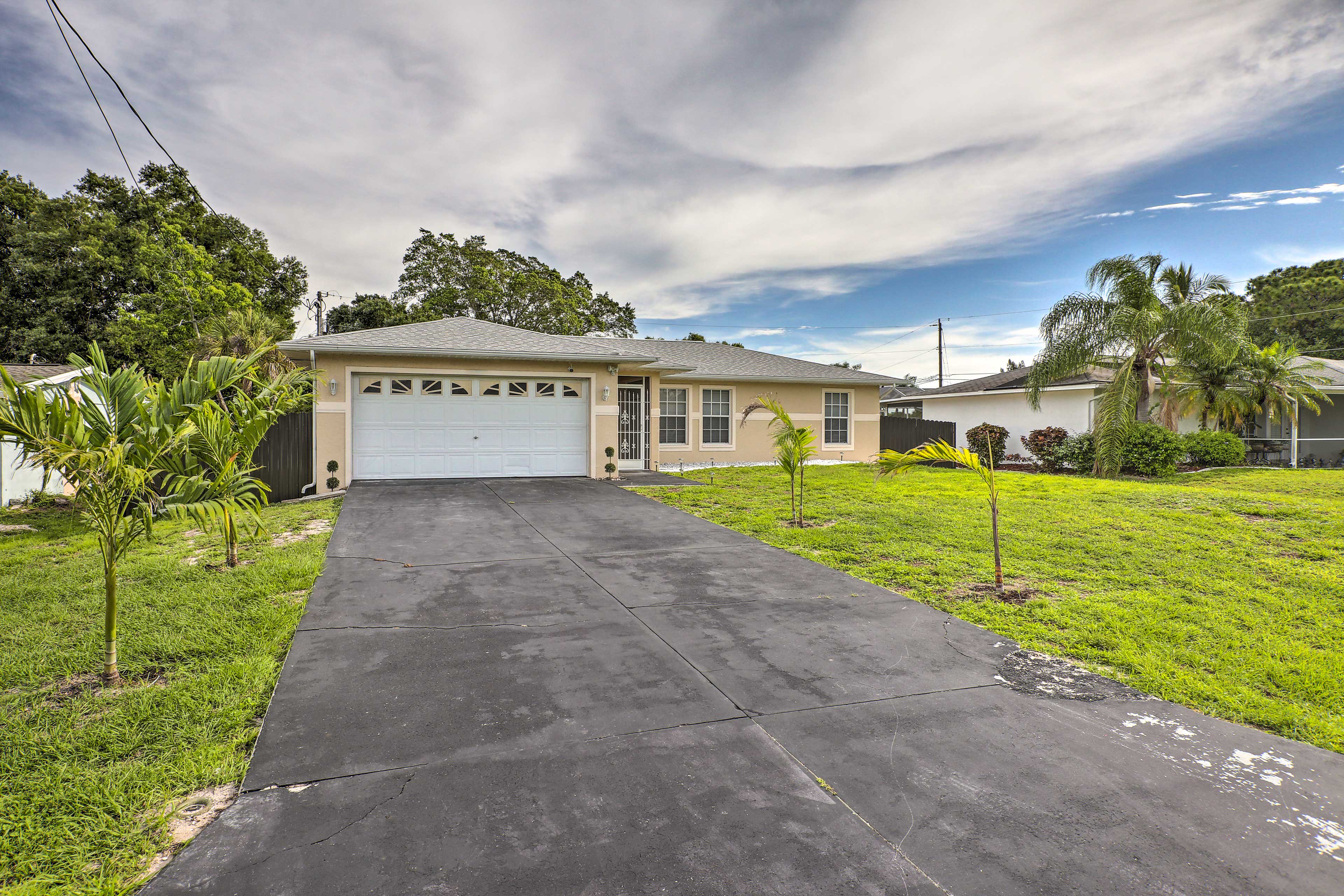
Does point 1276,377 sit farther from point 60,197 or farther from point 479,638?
point 60,197

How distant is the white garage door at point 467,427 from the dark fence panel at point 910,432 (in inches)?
407

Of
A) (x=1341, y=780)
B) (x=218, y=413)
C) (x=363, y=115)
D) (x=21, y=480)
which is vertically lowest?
(x=1341, y=780)

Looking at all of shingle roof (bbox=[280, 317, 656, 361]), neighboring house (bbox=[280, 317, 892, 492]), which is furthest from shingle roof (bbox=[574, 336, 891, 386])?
shingle roof (bbox=[280, 317, 656, 361])

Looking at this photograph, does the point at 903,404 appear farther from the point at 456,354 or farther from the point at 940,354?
the point at 456,354

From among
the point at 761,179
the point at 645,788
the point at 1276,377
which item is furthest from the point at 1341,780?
the point at 1276,377

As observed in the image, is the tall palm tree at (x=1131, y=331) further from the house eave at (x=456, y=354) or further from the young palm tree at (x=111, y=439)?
the young palm tree at (x=111, y=439)

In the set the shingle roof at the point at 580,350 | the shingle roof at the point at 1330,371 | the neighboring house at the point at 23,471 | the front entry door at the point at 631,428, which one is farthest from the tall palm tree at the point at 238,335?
the shingle roof at the point at 1330,371

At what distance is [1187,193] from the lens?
15.4 meters

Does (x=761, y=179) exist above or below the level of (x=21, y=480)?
above

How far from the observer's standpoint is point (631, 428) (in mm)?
16500

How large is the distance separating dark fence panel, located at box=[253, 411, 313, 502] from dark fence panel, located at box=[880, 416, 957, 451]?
1553cm

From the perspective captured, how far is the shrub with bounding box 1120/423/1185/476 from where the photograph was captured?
46.5ft

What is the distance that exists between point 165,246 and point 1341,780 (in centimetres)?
2704

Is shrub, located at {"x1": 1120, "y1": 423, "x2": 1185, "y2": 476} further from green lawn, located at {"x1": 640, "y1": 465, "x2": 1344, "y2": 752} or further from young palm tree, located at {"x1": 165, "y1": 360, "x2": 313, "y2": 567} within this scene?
young palm tree, located at {"x1": 165, "y1": 360, "x2": 313, "y2": 567}
